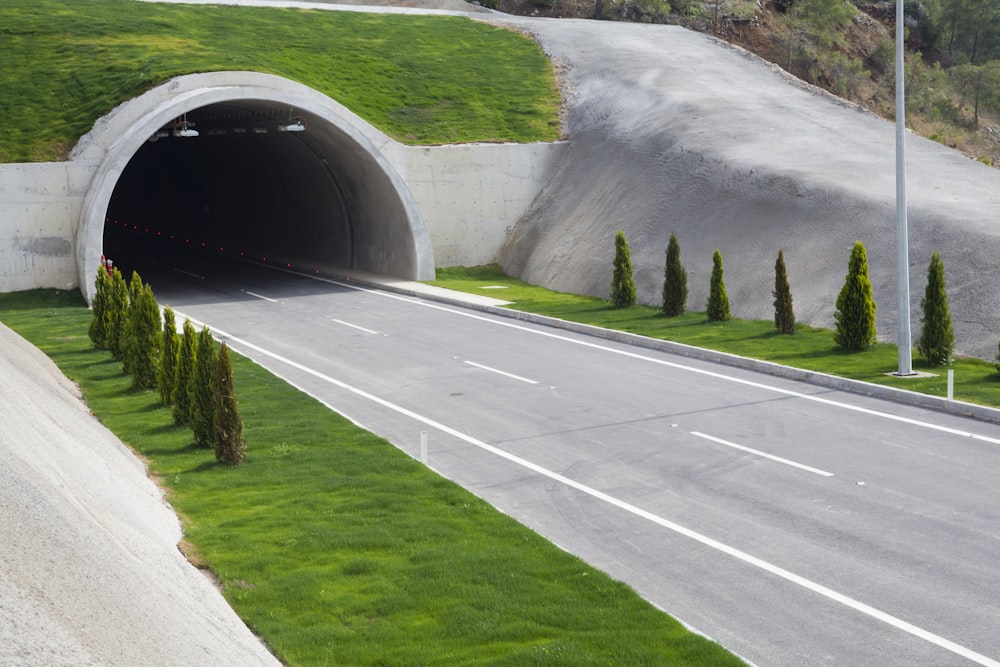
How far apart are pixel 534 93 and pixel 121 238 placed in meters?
26.4

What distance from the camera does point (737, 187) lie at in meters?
36.3

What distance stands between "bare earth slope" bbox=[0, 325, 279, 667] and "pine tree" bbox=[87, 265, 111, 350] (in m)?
13.4

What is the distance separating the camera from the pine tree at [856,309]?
2591 cm

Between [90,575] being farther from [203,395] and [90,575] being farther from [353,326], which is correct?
[353,326]

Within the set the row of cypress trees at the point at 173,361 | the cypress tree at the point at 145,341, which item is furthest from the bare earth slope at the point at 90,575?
the cypress tree at the point at 145,341

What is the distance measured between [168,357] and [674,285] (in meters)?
15.6

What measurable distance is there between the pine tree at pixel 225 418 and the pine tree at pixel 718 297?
16.6 meters

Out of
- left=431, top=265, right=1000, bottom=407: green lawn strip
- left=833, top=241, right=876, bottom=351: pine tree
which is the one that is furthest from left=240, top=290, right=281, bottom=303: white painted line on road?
left=833, top=241, right=876, bottom=351: pine tree

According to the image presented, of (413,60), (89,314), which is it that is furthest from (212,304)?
(413,60)

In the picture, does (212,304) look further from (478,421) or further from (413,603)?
(413,603)

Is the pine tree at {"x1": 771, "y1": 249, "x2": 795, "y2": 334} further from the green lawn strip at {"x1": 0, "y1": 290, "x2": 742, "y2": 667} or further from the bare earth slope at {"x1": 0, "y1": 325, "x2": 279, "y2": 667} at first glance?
the bare earth slope at {"x1": 0, "y1": 325, "x2": 279, "y2": 667}

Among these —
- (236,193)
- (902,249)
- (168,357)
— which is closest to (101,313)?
(168,357)

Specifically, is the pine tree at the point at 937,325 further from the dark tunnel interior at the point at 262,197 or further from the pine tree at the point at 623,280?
the dark tunnel interior at the point at 262,197

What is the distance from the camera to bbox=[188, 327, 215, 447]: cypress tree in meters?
17.9
